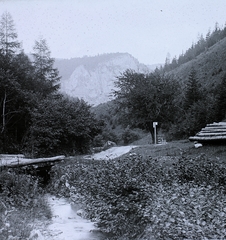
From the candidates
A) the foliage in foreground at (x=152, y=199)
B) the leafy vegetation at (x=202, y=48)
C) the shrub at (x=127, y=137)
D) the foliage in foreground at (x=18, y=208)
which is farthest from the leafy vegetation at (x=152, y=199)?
the leafy vegetation at (x=202, y=48)

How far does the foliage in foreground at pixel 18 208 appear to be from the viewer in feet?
15.7

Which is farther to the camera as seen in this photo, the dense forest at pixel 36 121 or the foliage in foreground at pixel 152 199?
the dense forest at pixel 36 121

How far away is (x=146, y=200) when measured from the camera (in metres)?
5.64

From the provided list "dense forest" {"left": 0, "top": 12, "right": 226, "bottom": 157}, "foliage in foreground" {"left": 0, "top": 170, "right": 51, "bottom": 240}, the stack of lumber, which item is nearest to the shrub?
"dense forest" {"left": 0, "top": 12, "right": 226, "bottom": 157}

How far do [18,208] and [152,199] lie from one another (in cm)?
293

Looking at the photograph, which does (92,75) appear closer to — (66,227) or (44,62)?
(44,62)

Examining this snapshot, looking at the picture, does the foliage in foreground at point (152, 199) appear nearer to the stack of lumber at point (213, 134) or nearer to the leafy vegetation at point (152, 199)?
the leafy vegetation at point (152, 199)

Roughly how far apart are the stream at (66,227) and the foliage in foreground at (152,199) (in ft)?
0.75

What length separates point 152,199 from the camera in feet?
18.1

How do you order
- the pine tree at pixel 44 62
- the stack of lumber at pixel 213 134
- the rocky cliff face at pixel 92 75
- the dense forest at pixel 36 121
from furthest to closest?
the rocky cliff face at pixel 92 75
the pine tree at pixel 44 62
the dense forest at pixel 36 121
the stack of lumber at pixel 213 134

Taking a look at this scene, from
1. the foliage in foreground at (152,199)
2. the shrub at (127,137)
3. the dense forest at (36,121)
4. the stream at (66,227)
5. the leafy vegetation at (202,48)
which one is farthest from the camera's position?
the leafy vegetation at (202,48)

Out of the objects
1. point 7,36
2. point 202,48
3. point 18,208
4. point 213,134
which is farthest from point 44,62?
point 202,48

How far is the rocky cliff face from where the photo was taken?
134 metres

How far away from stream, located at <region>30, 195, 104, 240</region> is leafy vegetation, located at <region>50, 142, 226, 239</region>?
217 mm
